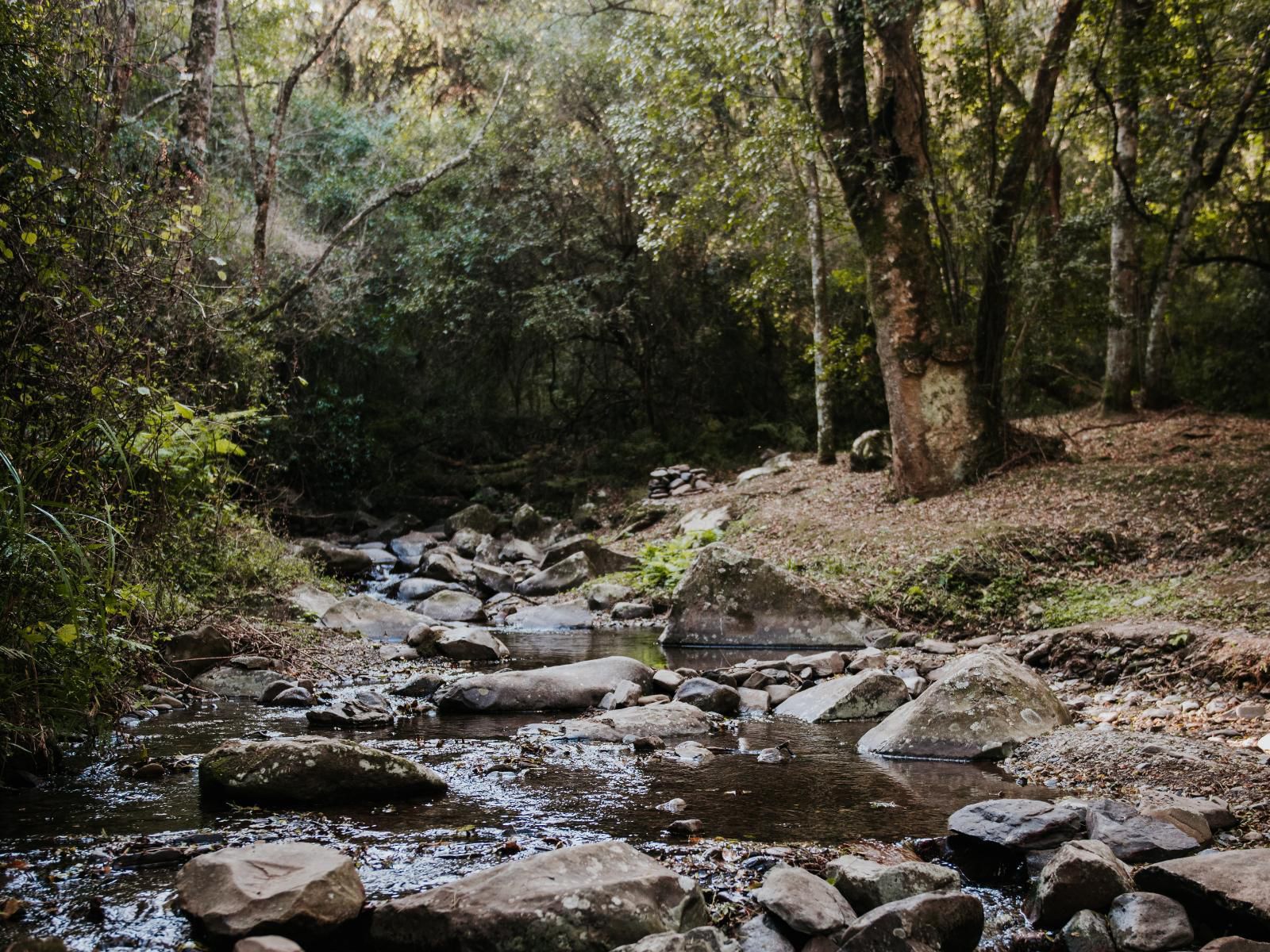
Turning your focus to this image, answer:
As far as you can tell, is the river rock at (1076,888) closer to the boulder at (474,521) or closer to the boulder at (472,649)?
the boulder at (472,649)

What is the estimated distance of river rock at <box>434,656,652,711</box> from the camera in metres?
6.43

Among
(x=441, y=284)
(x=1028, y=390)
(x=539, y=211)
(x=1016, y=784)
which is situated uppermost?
(x=539, y=211)

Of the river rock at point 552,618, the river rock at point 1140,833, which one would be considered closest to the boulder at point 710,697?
the river rock at point 1140,833

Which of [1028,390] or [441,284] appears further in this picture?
[441,284]

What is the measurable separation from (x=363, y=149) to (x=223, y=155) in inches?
148

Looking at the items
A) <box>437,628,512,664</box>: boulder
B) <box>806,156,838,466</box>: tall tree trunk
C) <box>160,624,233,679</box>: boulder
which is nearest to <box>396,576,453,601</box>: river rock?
<box>437,628,512,664</box>: boulder

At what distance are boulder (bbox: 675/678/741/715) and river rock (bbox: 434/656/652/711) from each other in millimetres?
445

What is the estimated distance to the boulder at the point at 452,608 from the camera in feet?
37.6

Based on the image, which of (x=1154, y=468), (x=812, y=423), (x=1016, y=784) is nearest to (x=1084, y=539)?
(x=1154, y=468)

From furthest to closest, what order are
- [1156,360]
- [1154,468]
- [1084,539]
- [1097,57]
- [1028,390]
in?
[1028,390] → [1156,360] → [1097,57] → [1154,468] → [1084,539]

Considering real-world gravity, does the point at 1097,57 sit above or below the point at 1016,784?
above

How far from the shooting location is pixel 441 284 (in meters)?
20.2

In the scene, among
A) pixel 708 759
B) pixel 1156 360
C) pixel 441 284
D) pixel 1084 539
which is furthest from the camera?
pixel 441 284

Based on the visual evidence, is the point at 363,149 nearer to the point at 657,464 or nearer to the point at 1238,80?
the point at 657,464
